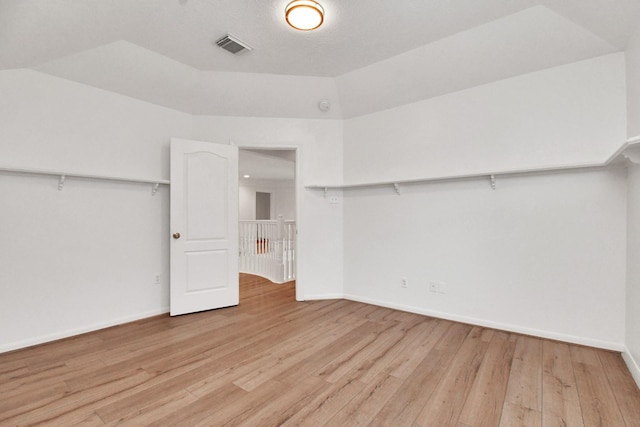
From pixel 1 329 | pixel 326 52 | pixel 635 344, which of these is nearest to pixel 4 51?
pixel 1 329

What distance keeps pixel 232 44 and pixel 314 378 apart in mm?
3006

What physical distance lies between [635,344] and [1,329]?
196 inches

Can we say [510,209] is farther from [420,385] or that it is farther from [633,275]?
[420,385]

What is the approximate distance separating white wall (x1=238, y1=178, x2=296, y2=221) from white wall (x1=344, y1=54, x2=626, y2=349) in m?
8.22

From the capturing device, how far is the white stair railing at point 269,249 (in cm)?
528

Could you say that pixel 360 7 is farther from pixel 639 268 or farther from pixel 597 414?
pixel 597 414

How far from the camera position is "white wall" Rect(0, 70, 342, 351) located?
8.38 feet

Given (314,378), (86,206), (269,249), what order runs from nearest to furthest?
(314,378)
(86,206)
(269,249)

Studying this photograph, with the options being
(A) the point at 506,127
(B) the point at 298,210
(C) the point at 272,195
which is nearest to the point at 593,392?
(A) the point at 506,127

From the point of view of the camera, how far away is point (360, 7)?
236cm

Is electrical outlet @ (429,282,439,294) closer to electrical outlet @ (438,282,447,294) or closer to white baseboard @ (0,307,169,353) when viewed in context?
electrical outlet @ (438,282,447,294)

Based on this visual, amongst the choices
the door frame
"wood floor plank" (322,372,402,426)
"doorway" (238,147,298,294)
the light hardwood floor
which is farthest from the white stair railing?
"wood floor plank" (322,372,402,426)

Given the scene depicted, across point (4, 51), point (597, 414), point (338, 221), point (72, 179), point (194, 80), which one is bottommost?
point (597, 414)

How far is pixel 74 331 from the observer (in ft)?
9.31
